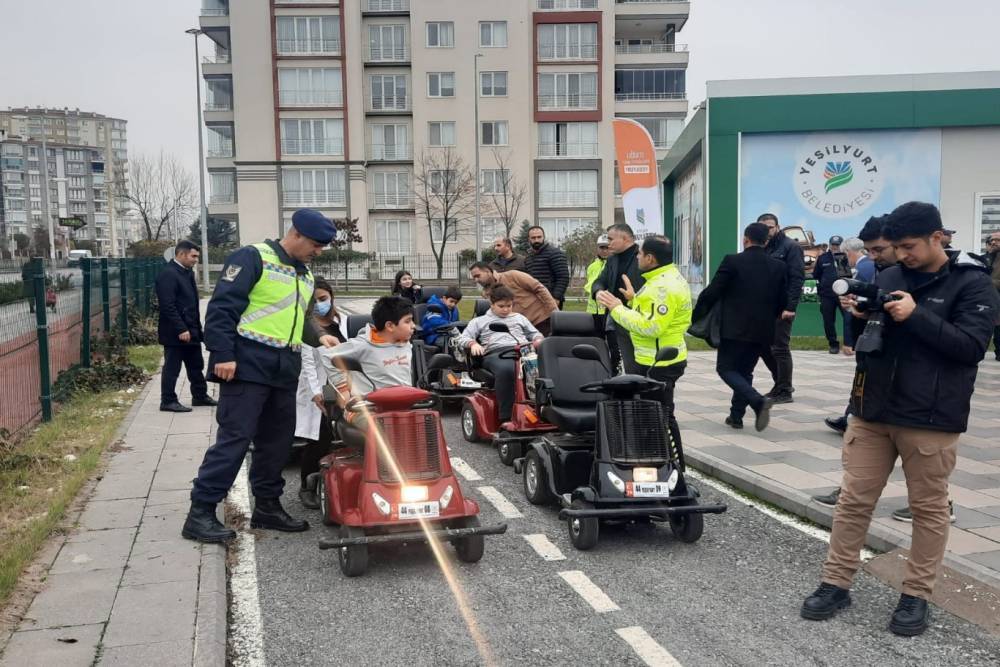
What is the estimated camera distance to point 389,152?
53.1m

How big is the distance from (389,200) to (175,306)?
44618 millimetres

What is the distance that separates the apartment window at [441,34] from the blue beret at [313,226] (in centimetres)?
4902

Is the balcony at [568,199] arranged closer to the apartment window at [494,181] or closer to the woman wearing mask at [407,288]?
the apartment window at [494,181]

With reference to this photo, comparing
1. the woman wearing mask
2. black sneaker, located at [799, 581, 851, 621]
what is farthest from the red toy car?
the woman wearing mask

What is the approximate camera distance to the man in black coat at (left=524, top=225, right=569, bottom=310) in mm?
11180

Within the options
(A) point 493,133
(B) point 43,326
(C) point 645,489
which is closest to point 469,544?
(C) point 645,489

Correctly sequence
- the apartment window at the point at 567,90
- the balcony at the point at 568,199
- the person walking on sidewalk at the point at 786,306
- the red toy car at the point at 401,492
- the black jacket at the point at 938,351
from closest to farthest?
the black jacket at the point at 938,351, the red toy car at the point at 401,492, the person walking on sidewalk at the point at 786,306, the apartment window at the point at 567,90, the balcony at the point at 568,199

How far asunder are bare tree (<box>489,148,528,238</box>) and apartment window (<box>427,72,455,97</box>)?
439cm

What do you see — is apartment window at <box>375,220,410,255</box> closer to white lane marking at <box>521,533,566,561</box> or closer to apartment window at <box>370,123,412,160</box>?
apartment window at <box>370,123,412,160</box>

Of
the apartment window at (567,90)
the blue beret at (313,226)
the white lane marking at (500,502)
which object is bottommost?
the white lane marking at (500,502)

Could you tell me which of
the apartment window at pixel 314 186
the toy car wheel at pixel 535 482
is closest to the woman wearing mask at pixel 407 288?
the toy car wheel at pixel 535 482

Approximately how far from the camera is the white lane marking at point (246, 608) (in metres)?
3.97

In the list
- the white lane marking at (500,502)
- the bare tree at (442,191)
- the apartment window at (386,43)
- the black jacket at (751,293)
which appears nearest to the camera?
the white lane marking at (500,502)

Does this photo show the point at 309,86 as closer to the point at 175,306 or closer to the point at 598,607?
the point at 175,306
